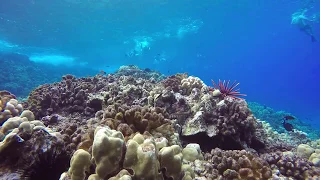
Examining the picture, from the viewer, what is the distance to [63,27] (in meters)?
33.1

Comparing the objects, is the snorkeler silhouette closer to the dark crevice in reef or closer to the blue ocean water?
the blue ocean water

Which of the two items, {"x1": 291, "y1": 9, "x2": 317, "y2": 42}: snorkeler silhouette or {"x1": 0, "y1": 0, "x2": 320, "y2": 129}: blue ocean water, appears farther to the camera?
{"x1": 291, "y1": 9, "x2": 317, "y2": 42}: snorkeler silhouette

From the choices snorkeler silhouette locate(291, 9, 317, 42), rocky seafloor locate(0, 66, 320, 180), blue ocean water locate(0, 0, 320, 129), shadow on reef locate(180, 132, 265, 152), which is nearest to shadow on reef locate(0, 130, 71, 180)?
rocky seafloor locate(0, 66, 320, 180)

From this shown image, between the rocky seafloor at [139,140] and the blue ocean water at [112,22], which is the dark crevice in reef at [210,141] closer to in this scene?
the rocky seafloor at [139,140]

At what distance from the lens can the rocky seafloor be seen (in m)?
2.43

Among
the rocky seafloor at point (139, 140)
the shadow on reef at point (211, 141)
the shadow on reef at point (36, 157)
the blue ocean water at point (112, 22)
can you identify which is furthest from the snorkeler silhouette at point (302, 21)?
the shadow on reef at point (36, 157)

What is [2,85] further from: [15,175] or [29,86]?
[15,175]

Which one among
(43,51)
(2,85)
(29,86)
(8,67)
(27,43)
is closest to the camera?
(2,85)

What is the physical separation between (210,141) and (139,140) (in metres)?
2.93

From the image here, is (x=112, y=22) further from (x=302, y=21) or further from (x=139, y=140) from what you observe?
(x=139, y=140)

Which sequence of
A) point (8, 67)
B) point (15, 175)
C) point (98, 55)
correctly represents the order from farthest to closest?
1. point (98, 55)
2. point (8, 67)
3. point (15, 175)

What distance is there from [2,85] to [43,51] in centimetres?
1954

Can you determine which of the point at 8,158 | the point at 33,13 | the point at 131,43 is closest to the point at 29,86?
the point at 33,13

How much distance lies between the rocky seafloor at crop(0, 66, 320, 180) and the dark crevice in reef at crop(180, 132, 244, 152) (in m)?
0.02
